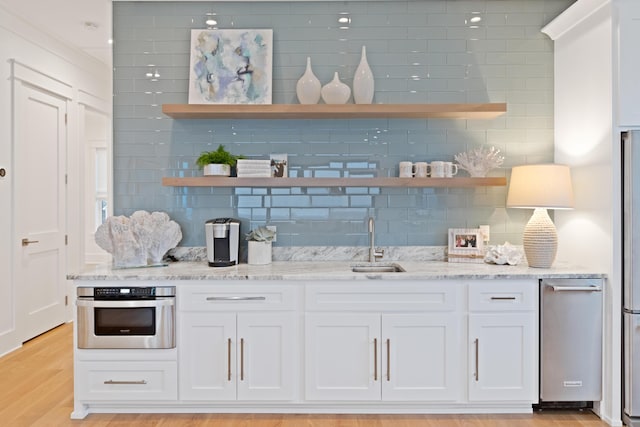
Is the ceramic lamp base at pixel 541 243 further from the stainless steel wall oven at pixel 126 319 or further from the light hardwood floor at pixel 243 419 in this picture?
the stainless steel wall oven at pixel 126 319

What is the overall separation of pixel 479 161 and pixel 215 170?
1.80 m

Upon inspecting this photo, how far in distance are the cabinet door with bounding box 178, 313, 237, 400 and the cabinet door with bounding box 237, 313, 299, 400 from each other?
65 mm

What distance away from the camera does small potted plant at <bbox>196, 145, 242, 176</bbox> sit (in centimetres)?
309

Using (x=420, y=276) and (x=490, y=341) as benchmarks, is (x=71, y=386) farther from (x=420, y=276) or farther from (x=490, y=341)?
(x=490, y=341)

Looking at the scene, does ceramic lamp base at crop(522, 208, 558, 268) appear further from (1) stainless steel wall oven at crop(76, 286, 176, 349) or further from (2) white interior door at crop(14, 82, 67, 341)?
(2) white interior door at crop(14, 82, 67, 341)

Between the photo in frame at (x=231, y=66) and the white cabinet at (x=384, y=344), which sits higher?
the photo in frame at (x=231, y=66)

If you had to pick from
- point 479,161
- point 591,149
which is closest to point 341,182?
point 479,161

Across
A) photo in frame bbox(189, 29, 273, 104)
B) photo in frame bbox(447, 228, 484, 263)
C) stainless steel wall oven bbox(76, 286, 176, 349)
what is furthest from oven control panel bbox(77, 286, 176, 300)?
photo in frame bbox(447, 228, 484, 263)

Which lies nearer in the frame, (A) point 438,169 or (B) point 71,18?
(A) point 438,169

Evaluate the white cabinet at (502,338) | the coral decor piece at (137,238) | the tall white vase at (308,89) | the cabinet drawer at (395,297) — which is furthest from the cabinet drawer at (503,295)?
the coral decor piece at (137,238)

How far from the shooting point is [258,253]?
→ 3.10 metres

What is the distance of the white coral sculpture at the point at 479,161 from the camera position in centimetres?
315

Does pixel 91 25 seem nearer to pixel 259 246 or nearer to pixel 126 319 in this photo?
pixel 259 246

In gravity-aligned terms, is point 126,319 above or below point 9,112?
below
